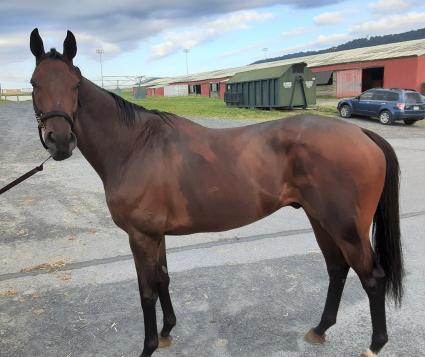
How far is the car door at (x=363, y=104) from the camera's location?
1894cm

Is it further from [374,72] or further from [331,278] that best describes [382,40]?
[331,278]

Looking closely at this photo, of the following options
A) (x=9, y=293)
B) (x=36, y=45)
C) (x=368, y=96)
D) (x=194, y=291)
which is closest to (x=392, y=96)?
(x=368, y=96)

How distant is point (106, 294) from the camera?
3.68m

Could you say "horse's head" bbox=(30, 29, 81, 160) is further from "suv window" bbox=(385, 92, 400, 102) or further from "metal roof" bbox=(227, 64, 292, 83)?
"metal roof" bbox=(227, 64, 292, 83)

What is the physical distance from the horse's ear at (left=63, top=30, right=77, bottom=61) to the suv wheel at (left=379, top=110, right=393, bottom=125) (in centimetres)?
1763

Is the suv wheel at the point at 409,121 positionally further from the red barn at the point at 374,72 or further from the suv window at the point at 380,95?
the red barn at the point at 374,72

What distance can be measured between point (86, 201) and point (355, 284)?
4634 millimetres

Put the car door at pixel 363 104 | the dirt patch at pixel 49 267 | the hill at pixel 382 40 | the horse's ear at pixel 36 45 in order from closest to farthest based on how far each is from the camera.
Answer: the horse's ear at pixel 36 45 < the dirt patch at pixel 49 267 < the car door at pixel 363 104 < the hill at pixel 382 40

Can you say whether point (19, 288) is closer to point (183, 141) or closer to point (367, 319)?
point (183, 141)

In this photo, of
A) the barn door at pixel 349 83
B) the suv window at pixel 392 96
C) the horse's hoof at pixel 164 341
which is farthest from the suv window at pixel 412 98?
the horse's hoof at pixel 164 341

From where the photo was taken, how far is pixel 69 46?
2.52 metres

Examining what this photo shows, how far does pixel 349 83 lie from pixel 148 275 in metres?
33.4

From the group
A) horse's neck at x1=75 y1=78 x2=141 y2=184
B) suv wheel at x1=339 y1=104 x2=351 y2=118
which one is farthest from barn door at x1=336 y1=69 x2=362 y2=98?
horse's neck at x1=75 y1=78 x2=141 y2=184

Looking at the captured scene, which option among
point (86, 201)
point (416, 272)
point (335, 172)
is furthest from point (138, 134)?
point (86, 201)
